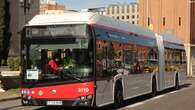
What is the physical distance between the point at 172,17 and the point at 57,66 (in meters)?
57.7

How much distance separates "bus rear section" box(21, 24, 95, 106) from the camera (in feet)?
52.4

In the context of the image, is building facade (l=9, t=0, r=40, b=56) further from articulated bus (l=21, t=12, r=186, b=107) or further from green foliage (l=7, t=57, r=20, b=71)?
articulated bus (l=21, t=12, r=186, b=107)

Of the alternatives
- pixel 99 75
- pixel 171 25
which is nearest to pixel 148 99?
pixel 99 75

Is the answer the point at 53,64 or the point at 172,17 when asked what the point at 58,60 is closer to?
the point at 53,64

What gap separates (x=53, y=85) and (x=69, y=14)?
7.36 ft

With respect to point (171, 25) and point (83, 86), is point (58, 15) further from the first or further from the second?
point (171, 25)

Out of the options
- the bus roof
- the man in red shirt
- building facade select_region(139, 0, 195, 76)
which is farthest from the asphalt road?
building facade select_region(139, 0, 195, 76)

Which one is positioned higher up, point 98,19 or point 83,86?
point 98,19

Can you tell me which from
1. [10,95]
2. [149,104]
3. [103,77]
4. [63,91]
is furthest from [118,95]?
[10,95]

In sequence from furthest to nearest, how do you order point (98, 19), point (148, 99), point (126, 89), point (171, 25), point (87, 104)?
point (171, 25) < point (148, 99) < point (126, 89) < point (98, 19) < point (87, 104)

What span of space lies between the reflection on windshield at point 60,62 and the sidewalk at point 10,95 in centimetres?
607

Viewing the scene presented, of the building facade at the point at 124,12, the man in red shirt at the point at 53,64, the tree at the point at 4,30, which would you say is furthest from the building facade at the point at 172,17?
the man in red shirt at the point at 53,64

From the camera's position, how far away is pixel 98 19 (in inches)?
668

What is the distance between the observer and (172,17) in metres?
72.6
